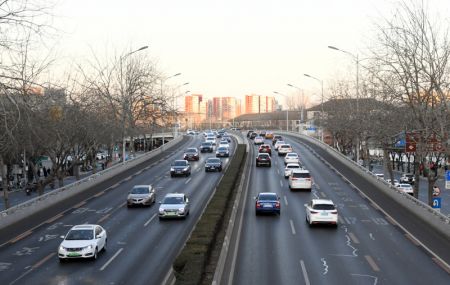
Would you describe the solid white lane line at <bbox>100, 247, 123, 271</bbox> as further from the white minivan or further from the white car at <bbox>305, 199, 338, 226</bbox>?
the white minivan

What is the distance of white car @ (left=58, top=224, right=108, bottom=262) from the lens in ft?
70.4

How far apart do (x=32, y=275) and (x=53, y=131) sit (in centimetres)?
1659

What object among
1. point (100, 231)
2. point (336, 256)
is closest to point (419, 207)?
point (336, 256)

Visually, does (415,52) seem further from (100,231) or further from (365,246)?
(100,231)

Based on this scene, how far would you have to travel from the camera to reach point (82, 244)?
70.9 feet

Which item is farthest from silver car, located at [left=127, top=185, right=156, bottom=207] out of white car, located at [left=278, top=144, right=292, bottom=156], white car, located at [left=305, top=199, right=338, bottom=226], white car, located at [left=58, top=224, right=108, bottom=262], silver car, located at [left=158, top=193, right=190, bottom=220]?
white car, located at [left=278, top=144, right=292, bottom=156]

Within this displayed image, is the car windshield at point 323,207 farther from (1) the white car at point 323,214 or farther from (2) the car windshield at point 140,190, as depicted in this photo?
(2) the car windshield at point 140,190

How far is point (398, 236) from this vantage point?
26.6 metres

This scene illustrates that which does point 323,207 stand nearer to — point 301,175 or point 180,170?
point 301,175

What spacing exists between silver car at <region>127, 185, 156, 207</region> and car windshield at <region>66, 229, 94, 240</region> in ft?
42.4

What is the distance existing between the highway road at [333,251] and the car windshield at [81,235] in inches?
237

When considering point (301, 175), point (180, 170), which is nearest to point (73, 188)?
point (180, 170)

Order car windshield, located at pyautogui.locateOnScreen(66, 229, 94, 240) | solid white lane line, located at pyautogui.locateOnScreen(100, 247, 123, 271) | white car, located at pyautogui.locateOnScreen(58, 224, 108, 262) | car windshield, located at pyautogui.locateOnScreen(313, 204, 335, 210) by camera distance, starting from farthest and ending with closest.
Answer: car windshield, located at pyautogui.locateOnScreen(313, 204, 335, 210)
car windshield, located at pyautogui.locateOnScreen(66, 229, 94, 240)
white car, located at pyautogui.locateOnScreen(58, 224, 108, 262)
solid white lane line, located at pyautogui.locateOnScreen(100, 247, 123, 271)

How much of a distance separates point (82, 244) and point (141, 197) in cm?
1444
